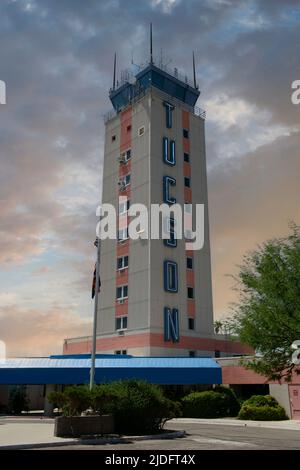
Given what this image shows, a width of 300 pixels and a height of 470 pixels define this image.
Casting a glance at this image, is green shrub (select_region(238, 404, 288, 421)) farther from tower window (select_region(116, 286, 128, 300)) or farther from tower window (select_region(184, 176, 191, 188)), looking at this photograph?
tower window (select_region(184, 176, 191, 188))

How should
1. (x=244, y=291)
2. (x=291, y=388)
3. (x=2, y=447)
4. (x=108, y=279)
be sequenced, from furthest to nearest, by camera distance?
(x=108, y=279), (x=291, y=388), (x=244, y=291), (x=2, y=447)

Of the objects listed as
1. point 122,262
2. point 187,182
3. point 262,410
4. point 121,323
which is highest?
point 187,182

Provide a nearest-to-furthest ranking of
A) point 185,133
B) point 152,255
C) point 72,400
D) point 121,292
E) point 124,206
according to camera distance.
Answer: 1. point 72,400
2. point 152,255
3. point 121,292
4. point 124,206
5. point 185,133

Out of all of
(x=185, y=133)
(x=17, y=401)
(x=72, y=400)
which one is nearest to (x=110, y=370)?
(x=17, y=401)

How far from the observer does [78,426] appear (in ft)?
74.2

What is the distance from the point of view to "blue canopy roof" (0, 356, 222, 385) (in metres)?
41.4

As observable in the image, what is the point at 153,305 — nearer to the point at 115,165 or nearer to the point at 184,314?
the point at 184,314

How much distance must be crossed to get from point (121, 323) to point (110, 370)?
11.4 meters

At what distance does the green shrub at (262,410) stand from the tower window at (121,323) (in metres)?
17.7

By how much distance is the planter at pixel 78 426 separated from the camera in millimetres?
22500

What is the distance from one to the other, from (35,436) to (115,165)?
143 feet

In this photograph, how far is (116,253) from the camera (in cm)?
5697

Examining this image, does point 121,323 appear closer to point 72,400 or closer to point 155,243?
point 155,243

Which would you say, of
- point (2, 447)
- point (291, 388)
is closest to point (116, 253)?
point (291, 388)
